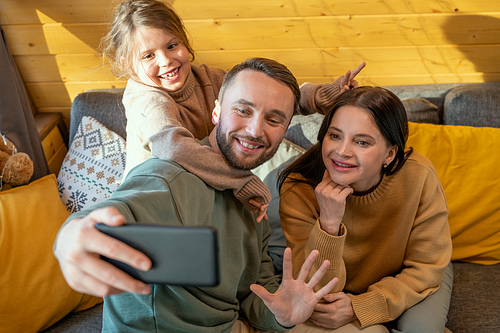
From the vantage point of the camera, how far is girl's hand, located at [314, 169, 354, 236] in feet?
3.74

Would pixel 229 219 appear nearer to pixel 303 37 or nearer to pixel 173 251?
pixel 173 251

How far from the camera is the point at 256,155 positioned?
1.06 m

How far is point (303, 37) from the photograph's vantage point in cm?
193

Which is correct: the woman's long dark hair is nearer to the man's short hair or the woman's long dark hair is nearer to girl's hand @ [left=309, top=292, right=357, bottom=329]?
the man's short hair

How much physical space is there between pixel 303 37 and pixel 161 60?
92 cm

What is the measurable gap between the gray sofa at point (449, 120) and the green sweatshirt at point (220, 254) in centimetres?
57

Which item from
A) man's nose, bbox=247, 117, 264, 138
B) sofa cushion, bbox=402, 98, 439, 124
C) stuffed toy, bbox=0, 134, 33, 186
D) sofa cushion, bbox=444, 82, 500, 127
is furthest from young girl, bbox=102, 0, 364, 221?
sofa cushion, bbox=444, 82, 500, 127

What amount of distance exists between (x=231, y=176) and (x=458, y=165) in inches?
43.8

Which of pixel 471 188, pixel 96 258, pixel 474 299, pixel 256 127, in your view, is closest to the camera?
pixel 96 258

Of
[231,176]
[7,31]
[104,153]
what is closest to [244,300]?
[231,176]

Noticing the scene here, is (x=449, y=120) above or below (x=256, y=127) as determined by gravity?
below

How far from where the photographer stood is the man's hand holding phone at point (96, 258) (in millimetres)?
519

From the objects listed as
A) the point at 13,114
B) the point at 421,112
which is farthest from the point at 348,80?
the point at 13,114

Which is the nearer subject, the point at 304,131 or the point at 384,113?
the point at 384,113
